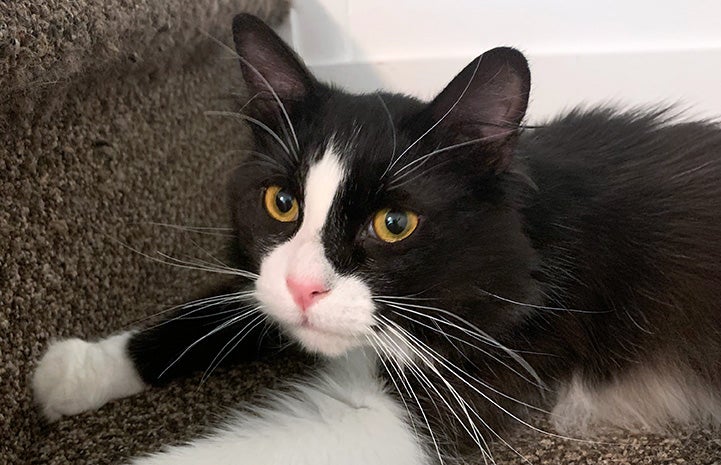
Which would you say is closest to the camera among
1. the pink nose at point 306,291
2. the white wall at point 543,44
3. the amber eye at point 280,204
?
the pink nose at point 306,291

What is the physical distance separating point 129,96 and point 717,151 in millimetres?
1053

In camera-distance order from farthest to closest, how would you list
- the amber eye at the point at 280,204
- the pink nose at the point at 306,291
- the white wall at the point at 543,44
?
the white wall at the point at 543,44, the amber eye at the point at 280,204, the pink nose at the point at 306,291

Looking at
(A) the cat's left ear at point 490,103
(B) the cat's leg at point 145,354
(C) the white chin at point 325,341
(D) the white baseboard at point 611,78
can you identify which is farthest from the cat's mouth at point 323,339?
(D) the white baseboard at point 611,78

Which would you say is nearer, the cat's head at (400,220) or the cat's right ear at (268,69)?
the cat's head at (400,220)

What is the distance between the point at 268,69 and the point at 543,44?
93 cm

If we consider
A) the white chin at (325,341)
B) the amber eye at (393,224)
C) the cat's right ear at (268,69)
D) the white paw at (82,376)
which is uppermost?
→ the cat's right ear at (268,69)

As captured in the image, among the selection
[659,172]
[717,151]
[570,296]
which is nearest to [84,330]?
[570,296]

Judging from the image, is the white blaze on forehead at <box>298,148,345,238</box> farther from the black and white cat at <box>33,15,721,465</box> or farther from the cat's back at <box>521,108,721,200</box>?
the cat's back at <box>521,108,721,200</box>

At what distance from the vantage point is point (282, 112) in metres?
1.05

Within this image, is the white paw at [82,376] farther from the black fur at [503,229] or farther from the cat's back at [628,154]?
the cat's back at [628,154]

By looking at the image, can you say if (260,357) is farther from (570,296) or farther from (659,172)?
(659,172)

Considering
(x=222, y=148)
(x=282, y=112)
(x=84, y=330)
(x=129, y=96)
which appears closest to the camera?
(x=282, y=112)

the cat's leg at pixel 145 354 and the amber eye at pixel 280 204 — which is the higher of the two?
the amber eye at pixel 280 204

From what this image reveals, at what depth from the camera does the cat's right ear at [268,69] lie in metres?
1.02
